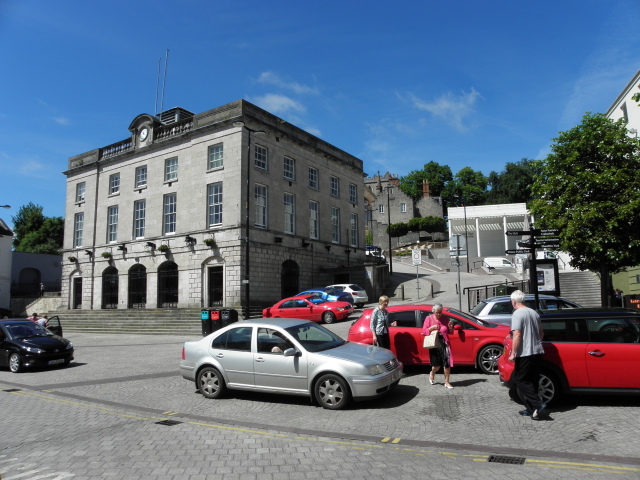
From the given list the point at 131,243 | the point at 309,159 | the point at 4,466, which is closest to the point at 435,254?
the point at 309,159

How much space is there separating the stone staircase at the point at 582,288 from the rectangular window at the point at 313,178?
1842cm

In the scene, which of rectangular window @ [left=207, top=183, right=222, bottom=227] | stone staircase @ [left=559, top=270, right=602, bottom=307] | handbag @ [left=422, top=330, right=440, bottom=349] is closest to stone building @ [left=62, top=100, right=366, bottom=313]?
rectangular window @ [left=207, top=183, right=222, bottom=227]

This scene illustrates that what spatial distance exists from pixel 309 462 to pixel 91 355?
1426 cm

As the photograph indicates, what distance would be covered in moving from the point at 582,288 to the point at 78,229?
3784cm

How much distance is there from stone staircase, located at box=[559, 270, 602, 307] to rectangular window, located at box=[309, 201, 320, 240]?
1708 centimetres

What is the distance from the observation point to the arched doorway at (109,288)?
35.6m

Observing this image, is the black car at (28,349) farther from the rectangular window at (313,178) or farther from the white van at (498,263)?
the white van at (498,263)

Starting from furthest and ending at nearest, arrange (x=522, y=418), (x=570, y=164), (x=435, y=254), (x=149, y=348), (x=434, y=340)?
(x=435, y=254), (x=149, y=348), (x=570, y=164), (x=434, y=340), (x=522, y=418)

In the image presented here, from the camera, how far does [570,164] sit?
1639 centimetres

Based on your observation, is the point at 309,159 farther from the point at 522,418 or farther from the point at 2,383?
the point at 522,418

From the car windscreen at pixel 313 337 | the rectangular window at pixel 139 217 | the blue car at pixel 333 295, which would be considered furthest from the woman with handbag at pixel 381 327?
the rectangular window at pixel 139 217

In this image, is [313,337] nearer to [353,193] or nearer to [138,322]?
[138,322]

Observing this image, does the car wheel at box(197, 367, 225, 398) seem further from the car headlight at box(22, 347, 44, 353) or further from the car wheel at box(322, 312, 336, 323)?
the car wheel at box(322, 312, 336, 323)

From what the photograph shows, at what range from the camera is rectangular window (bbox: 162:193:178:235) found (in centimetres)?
3284
